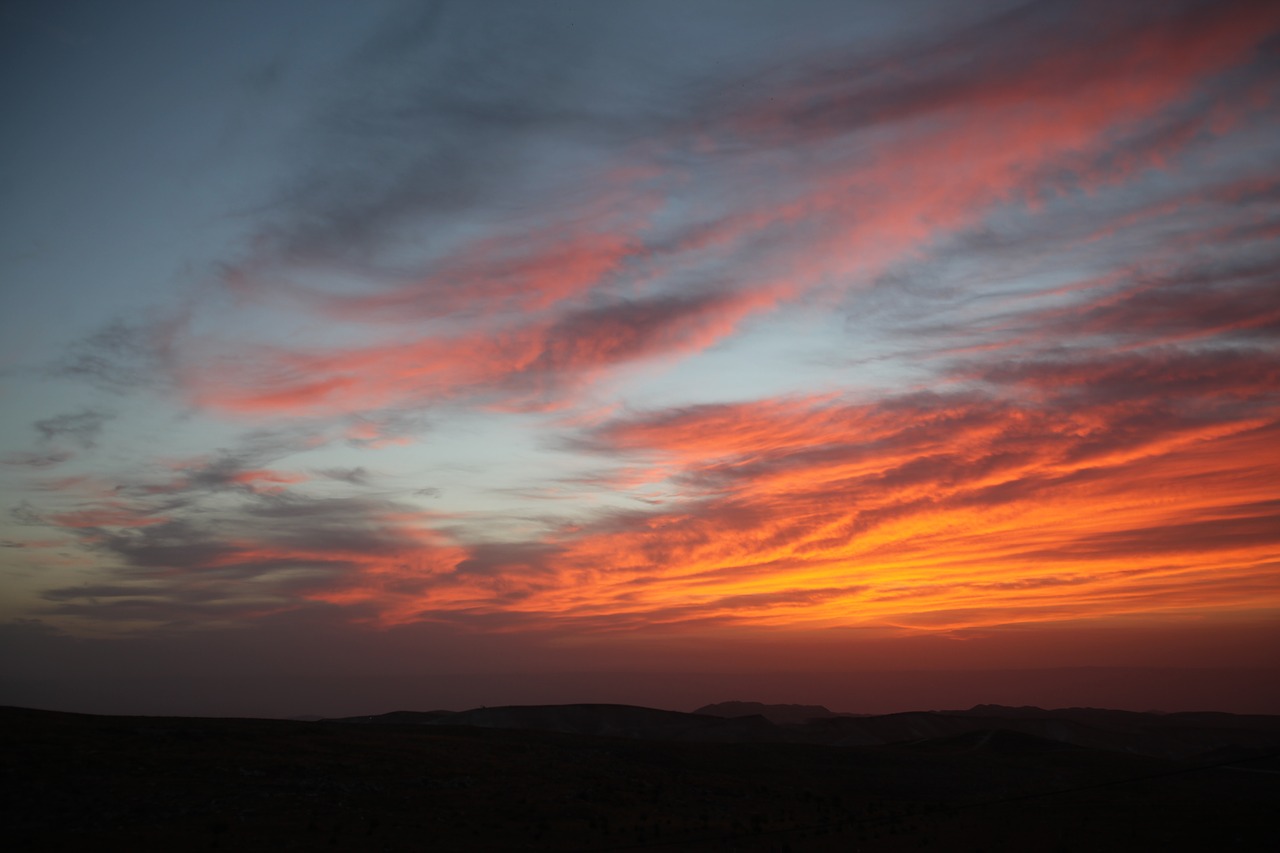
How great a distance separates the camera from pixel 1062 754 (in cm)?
8556

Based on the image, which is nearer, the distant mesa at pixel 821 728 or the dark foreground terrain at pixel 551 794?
the dark foreground terrain at pixel 551 794

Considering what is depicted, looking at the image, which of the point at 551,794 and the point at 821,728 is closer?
the point at 551,794

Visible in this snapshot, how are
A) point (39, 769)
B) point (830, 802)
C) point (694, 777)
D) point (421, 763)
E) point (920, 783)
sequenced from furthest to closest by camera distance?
point (920, 783)
point (694, 777)
point (830, 802)
point (421, 763)
point (39, 769)

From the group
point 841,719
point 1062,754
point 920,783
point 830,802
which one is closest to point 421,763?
point 830,802

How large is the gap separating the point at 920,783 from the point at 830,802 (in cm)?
1496

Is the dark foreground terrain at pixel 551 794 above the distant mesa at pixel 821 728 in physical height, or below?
above

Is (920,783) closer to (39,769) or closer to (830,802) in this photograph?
(830,802)

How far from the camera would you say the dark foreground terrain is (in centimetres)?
3797

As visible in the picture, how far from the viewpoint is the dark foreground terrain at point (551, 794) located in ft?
125

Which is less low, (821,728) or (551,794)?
(551,794)

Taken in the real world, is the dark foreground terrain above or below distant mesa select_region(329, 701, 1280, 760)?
above

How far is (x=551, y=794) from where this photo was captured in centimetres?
4981

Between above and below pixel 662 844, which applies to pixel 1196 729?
below

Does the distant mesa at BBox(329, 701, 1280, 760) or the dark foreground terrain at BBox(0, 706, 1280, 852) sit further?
the distant mesa at BBox(329, 701, 1280, 760)
